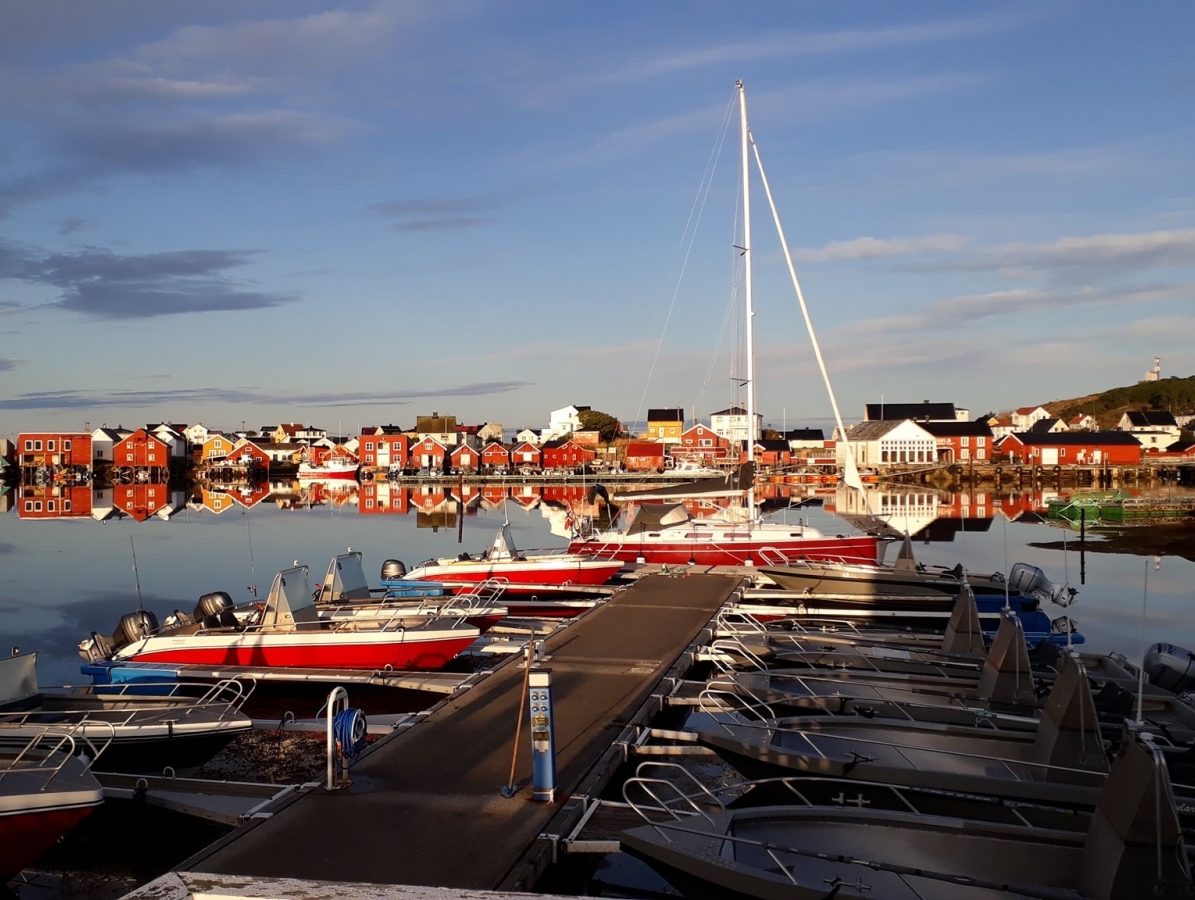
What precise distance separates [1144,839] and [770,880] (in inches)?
99.6

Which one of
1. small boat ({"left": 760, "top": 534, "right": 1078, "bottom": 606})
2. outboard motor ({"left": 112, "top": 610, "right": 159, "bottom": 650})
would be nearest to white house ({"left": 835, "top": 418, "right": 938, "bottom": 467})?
small boat ({"left": 760, "top": 534, "right": 1078, "bottom": 606})

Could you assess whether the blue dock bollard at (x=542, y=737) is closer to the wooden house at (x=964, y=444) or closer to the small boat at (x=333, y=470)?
the wooden house at (x=964, y=444)

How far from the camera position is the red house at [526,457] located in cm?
12812

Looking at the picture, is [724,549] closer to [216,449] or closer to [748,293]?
[748,293]

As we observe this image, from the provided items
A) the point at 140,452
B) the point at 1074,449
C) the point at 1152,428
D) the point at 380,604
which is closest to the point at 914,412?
the point at 1074,449

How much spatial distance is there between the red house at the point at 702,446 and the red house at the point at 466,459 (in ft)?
81.6

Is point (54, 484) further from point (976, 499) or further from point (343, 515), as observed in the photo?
point (976, 499)

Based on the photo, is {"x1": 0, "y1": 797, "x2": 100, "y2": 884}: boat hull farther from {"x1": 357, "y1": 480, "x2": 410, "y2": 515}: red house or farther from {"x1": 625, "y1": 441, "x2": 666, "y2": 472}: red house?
{"x1": 625, "y1": 441, "x2": 666, "y2": 472}: red house

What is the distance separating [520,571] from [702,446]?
98.6 m


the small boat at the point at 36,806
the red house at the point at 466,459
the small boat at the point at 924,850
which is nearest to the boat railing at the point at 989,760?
the small boat at the point at 924,850

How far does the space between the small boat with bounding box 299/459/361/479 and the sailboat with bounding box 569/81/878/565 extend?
97.1 m

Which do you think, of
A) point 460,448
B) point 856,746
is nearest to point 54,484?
point 460,448

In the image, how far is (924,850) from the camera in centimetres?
837

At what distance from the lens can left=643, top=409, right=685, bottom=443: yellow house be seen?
158500 mm
